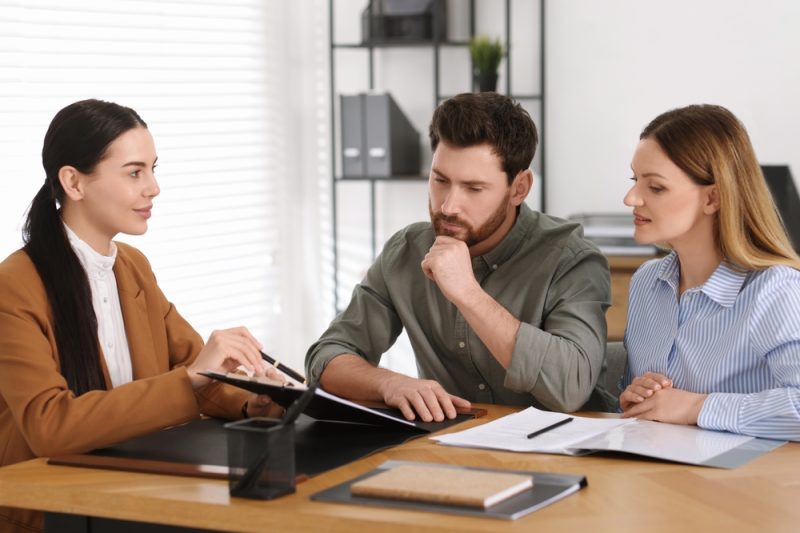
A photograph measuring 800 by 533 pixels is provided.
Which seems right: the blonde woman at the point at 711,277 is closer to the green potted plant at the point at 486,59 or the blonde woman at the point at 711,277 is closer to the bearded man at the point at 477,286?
the bearded man at the point at 477,286

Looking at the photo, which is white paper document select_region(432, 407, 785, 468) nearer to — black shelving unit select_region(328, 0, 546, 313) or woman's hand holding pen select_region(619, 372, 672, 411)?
woman's hand holding pen select_region(619, 372, 672, 411)

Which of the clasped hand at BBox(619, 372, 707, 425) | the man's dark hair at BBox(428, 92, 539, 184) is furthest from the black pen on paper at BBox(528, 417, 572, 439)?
the man's dark hair at BBox(428, 92, 539, 184)

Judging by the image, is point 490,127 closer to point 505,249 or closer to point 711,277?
point 505,249

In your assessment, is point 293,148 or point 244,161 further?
point 293,148

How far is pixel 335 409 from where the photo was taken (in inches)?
68.4

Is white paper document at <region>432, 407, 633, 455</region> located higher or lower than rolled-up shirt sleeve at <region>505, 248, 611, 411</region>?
lower

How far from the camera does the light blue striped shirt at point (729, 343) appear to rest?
5.69 ft

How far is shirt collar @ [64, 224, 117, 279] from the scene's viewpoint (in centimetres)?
198

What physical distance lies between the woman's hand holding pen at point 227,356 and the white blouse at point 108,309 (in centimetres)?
26

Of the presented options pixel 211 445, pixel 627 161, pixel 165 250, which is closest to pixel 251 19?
pixel 165 250

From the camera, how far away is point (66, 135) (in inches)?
78.5

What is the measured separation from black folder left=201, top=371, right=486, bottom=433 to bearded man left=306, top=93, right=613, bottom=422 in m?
0.16

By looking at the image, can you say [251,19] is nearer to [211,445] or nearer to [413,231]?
[413,231]

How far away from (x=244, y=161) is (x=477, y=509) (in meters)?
3.13
